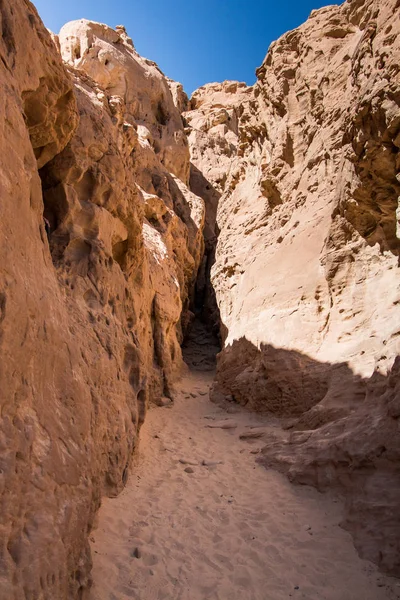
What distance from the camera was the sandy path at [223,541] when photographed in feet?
12.0

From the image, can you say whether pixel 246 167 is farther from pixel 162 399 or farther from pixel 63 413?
pixel 63 413

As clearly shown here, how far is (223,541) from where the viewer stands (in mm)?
4512

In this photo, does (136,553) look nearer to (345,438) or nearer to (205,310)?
(345,438)

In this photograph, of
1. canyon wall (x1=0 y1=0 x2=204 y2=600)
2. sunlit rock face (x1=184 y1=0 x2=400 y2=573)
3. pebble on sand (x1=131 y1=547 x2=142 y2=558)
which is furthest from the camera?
sunlit rock face (x1=184 y1=0 x2=400 y2=573)

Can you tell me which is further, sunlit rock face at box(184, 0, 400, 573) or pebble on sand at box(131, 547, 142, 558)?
sunlit rock face at box(184, 0, 400, 573)

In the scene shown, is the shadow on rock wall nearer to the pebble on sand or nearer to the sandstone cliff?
the sandstone cliff

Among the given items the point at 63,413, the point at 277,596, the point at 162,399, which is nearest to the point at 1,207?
the point at 63,413

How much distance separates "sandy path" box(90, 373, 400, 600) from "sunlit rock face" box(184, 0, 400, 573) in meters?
0.38

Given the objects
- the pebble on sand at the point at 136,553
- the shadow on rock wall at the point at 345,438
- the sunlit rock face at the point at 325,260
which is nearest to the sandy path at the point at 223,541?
the pebble on sand at the point at 136,553

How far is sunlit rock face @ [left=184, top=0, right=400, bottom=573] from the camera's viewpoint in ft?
16.5

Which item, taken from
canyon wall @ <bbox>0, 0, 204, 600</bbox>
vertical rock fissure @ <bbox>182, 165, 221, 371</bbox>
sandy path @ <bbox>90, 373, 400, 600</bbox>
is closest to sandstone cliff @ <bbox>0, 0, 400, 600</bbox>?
canyon wall @ <bbox>0, 0, 204, 600</bbox>

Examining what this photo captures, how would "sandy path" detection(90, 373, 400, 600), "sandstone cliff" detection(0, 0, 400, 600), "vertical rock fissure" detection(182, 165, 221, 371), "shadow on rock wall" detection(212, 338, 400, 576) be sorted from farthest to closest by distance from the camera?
"vertical rock fissure" detection(182, 165, 221, 371) → "shadow on rock wall" detection(212, 338, 400, 576) → "sandy path" detection(90, 373, 400, 600) → "sandstone cliff" detection(0, 0, 400, 600)

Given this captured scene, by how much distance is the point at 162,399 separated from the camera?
37.3 ft

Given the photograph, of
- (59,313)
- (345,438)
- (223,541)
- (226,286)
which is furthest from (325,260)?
(59,313)
